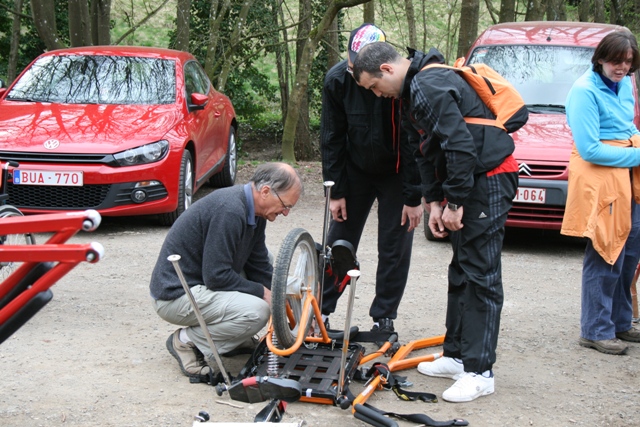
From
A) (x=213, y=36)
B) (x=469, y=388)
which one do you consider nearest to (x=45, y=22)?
(x=213, y=36)

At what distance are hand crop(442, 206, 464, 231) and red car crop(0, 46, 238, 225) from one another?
4.25m

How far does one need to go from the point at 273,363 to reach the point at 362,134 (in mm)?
1435

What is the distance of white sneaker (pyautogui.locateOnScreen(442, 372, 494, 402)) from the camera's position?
4.07 meters

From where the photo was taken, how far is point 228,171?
10.4 metres

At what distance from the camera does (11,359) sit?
14.8 feet

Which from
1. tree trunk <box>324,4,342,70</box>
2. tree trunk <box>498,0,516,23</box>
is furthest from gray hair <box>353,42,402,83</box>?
tree trunk <box>498,0,516,23</box>

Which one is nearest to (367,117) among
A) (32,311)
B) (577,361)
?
(577,361)

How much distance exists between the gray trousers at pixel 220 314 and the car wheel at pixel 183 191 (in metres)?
3.70

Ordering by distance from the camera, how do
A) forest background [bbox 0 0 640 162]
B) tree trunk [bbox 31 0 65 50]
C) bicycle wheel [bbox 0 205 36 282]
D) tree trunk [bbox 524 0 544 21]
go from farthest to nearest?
tree trunk [bbox 524 0 544 21] → forest background [bbox 0 0 640 162] → tree trunk [bbox 31 0 65 50] → bicycle wheel [bbox 0 205 36 282]

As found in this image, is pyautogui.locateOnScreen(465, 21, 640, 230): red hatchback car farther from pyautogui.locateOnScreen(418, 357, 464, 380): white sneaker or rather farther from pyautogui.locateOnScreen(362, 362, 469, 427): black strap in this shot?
pyautogui.locateOnScreen(362, 362, 469, 427): black strap

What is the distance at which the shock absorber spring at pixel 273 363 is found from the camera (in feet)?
13.5

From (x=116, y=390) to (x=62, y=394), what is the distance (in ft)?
0.87

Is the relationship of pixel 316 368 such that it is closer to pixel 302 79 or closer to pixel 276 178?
pixel 276 178

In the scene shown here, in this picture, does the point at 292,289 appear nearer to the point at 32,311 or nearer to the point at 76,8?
the point at 32,311
